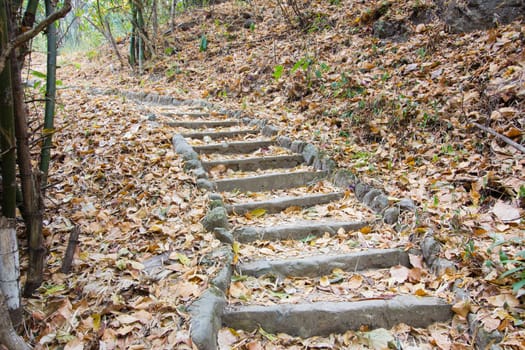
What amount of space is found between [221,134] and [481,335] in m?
3.73

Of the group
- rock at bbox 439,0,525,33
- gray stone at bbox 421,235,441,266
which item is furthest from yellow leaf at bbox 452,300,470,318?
rock at bbox 439,0,525,33

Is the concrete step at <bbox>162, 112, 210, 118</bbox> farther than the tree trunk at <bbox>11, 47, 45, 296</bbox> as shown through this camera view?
Yes

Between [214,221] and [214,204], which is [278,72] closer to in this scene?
[214,204]

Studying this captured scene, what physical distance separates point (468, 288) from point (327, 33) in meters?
6.07

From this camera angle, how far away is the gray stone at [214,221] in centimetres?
291

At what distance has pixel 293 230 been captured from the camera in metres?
3.19

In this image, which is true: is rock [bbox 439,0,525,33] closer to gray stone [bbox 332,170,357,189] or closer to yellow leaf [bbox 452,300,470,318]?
gray stone [bbox 332,170,357,189]

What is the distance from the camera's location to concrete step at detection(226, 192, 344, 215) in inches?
137

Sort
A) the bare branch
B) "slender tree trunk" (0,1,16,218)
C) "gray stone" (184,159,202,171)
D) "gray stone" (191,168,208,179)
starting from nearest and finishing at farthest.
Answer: the bare branch < "slender tree trunk" (0,1,16,218) < "gray stone" (191,168,208,179) < "gray stone" (184,159,202,171)

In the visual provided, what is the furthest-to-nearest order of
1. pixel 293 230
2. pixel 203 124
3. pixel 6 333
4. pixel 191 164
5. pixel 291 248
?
pixel 203 124, pixel 191 164, pixel 293 230, pixel 291 248, pixel 6 333

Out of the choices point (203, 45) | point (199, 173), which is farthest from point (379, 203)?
point (203, 45)

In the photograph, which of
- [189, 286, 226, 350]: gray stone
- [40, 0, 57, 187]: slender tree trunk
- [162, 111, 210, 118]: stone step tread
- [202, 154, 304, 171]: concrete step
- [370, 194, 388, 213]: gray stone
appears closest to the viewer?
[189, 286, 226, 350]: gray stone

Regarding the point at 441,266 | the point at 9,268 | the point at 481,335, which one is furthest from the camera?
the point at 441,266

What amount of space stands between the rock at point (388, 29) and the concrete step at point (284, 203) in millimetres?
3726
